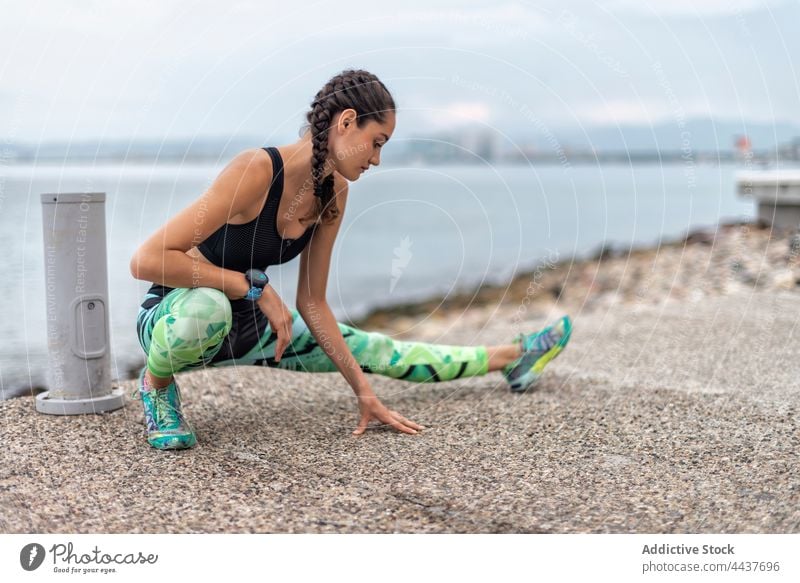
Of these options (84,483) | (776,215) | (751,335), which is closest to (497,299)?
(776,215)

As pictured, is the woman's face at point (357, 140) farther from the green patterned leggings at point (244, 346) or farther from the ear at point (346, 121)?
the green patterned leggings at point (244, 346)

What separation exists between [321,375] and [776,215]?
25.8ft

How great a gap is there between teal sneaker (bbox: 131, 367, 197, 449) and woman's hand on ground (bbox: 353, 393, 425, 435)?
0.64 metres

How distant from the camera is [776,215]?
10727 millimetres

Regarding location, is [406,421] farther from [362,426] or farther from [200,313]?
[200,313]

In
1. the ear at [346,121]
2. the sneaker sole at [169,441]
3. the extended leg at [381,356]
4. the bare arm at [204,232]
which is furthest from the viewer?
the extended leg at [381,356]

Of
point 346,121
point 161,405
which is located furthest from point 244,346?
point 346,121

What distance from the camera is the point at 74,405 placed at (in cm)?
367

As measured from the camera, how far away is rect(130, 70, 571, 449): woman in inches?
116

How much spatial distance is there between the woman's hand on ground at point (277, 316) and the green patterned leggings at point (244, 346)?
0.43 ft

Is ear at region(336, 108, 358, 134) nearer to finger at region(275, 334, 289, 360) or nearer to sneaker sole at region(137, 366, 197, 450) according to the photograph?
finger at region(275, 334, 289, 360)

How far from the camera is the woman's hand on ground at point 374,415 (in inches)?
135

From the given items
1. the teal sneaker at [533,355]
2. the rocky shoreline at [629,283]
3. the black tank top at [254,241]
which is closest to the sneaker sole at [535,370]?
the teal sneaker at [533,355]

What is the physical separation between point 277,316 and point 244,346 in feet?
1.49
